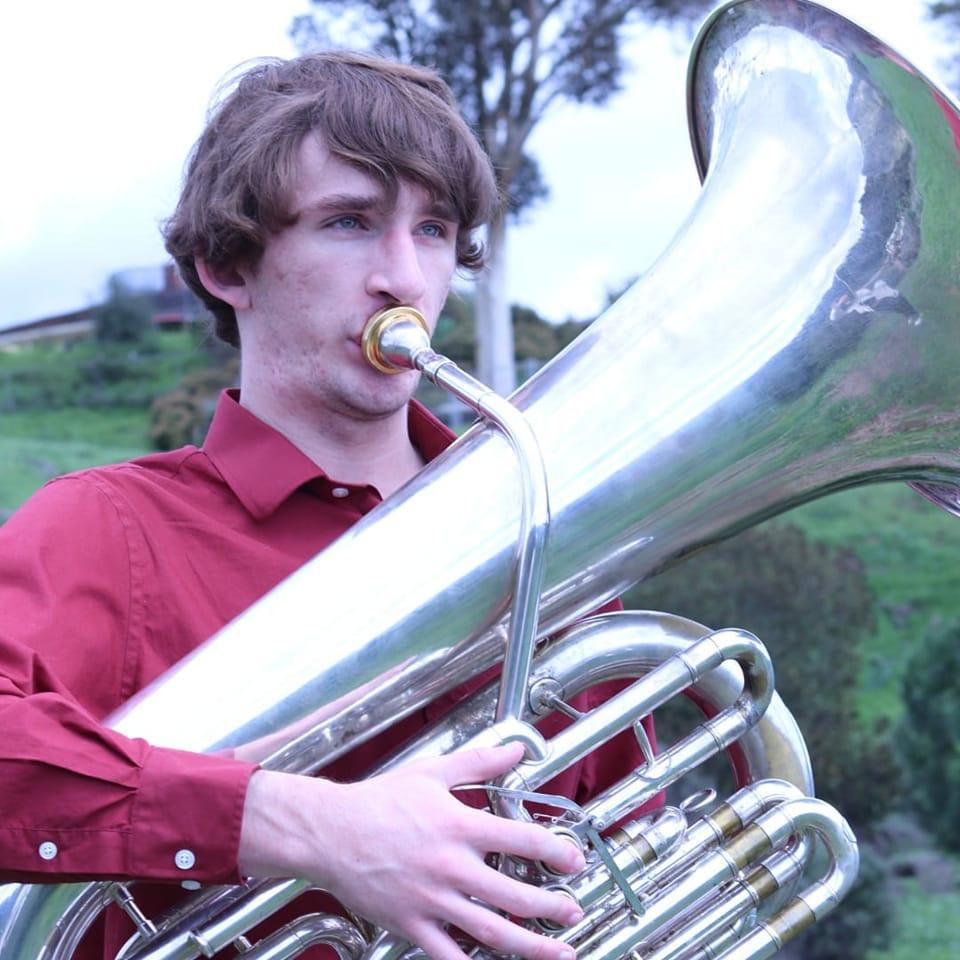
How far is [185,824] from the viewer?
1.09m

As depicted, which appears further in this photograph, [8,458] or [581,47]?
[581,47]

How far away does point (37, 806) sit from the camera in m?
1.07

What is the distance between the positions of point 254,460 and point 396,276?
0.28 m

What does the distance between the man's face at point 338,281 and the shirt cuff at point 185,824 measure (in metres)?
0.53

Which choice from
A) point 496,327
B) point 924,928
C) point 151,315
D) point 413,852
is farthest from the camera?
point 496,327

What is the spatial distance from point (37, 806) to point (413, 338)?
0.61m

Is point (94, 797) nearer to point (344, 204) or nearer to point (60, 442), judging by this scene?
point (344, 204)

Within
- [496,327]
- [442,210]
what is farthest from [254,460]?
[496,327]

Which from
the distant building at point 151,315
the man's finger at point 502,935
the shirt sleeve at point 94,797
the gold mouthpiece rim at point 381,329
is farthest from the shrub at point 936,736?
the shirt sleeve at point 94,797

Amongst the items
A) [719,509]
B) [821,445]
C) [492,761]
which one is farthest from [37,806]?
[821,445]

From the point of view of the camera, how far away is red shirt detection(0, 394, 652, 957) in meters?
1.08

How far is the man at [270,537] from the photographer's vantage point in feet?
3.48

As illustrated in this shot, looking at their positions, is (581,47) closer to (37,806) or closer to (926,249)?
(926,249)

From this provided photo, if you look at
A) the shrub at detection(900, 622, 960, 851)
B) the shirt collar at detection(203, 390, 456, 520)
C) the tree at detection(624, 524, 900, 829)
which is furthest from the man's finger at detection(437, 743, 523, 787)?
the shrub at detection(900, 622, 960, 851)
